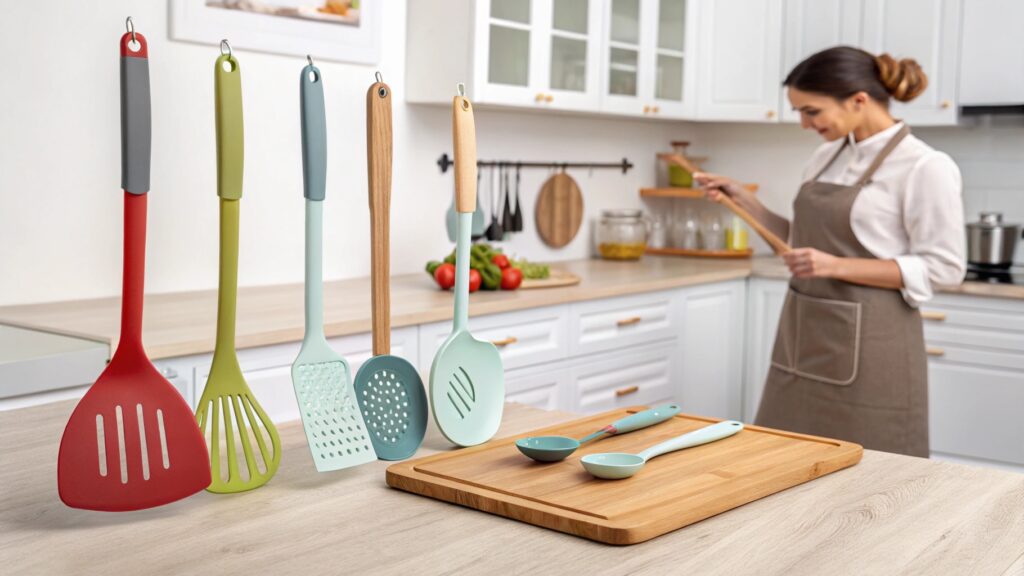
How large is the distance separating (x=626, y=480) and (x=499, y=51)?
2.47 m

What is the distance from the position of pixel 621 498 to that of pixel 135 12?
2190 mm

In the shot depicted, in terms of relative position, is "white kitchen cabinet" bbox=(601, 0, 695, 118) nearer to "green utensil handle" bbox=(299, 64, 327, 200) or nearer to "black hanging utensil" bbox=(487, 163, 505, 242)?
"black hanging utensil" bbox=(487, 163, 505, 242)

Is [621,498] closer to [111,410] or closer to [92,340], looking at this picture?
[111,410]

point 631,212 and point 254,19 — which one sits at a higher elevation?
point 254,19

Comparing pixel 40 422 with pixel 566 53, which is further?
pixel 566 53

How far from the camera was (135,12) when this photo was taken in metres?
2.74

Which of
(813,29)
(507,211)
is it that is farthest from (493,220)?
(813,29)

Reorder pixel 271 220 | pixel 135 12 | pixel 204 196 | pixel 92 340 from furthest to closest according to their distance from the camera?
pixel 271 220
pixel 204 196
pixel 135 12
pixel 92 340

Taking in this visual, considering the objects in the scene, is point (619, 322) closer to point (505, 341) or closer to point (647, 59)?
point (505, 341)

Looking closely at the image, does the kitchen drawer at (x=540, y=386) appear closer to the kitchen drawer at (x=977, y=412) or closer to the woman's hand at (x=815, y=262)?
the woman's hand at (x=815, y=262)

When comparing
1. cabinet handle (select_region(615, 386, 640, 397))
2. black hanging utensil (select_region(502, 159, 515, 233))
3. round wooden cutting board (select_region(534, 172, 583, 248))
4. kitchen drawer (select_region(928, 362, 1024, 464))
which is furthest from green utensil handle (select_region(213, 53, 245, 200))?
kitchen drawer (select_region(928, 362, 1024, 464))

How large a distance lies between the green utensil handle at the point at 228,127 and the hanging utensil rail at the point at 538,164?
2.48m

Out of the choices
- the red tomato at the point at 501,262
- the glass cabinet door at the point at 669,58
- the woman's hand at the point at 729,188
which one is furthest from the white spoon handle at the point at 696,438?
the glass cabinet door at the point at 669,58

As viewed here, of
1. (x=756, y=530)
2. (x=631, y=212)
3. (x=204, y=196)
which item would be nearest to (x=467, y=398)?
(x=756, y=530)
